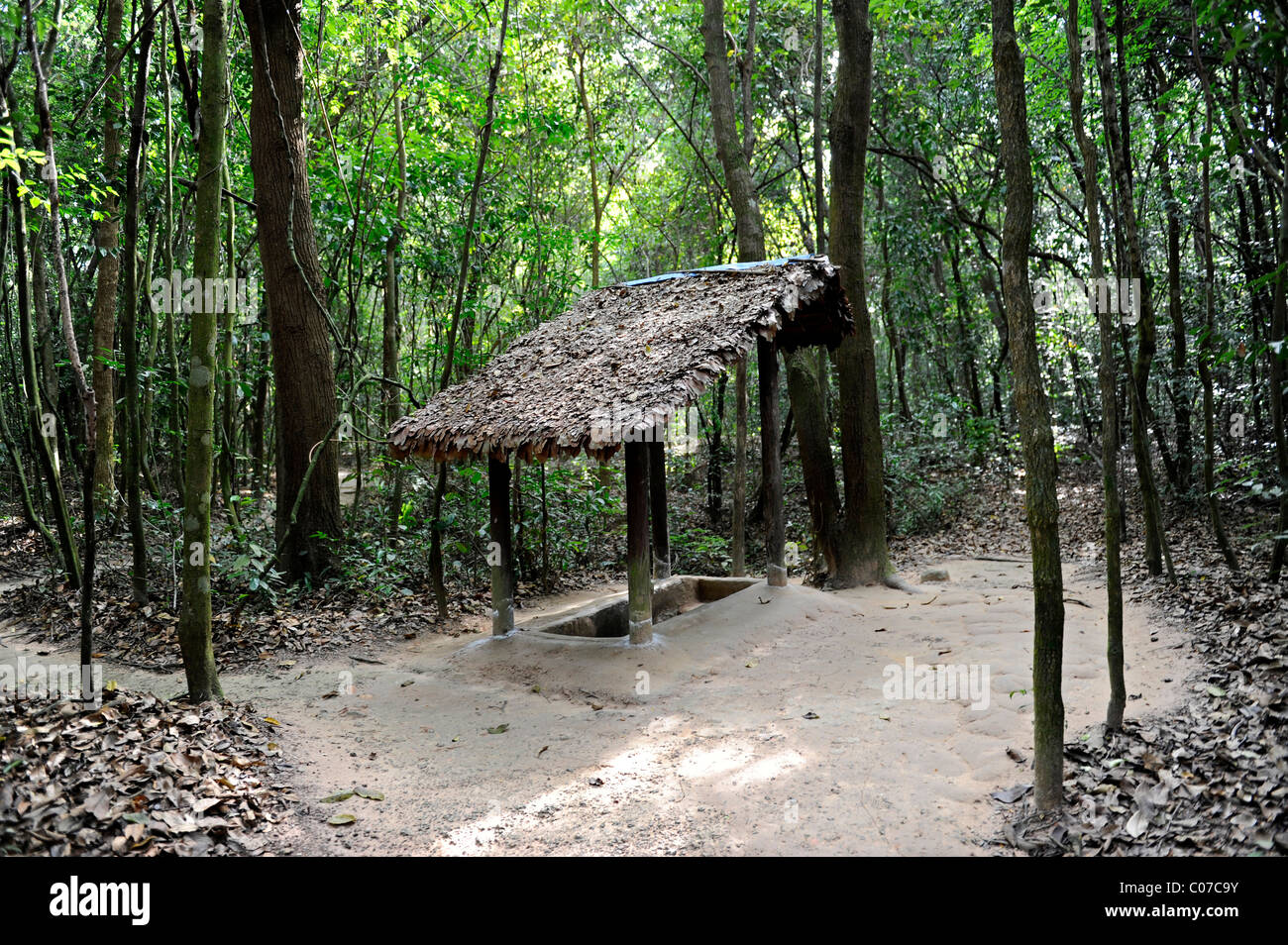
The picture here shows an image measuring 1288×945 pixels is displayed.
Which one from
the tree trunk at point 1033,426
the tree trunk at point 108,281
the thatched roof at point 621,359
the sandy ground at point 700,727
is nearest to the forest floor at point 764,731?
the sandy ground at point 700,727

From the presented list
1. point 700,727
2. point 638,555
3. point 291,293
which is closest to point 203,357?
point 638,555

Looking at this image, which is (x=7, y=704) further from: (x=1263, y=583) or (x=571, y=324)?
(x=1263, y=583)

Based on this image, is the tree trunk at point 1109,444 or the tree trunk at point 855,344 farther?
the tree trunk at point 855,344

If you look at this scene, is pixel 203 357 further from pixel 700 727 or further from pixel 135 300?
pixel 700 727

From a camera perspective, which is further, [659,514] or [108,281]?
[108,281]

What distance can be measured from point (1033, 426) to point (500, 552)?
16.3ft

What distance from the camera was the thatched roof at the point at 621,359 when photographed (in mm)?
6148

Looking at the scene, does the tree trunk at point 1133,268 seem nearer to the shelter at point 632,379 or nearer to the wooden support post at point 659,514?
the shelter at point 632,379

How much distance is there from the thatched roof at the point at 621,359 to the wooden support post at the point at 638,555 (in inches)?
14.0

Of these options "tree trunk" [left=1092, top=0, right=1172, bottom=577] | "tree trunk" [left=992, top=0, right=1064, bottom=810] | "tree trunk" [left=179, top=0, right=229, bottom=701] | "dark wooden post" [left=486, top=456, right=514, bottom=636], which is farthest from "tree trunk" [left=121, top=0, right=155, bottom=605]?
"tree trunk" [left=1092, top=0, right=1172, bottom=577]

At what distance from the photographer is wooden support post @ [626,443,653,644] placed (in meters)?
6.83

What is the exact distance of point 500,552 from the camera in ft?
24.7
